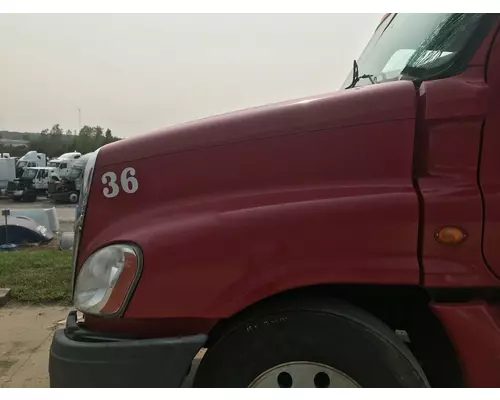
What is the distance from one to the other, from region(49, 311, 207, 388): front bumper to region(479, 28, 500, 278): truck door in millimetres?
1296

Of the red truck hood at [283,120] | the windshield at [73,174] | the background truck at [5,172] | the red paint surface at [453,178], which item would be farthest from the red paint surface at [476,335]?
the background truck at [5,172]

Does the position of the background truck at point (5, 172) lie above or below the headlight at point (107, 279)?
below

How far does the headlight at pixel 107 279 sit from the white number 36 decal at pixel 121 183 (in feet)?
0.91

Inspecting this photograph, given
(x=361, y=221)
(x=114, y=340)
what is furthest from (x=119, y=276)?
(x=361, y=221)

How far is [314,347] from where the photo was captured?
6.41ft

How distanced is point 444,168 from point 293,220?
70 centimetres

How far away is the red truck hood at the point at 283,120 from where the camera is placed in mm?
2033

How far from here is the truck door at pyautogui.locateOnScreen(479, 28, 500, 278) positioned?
1946 millimetres

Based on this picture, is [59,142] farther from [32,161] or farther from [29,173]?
[29,173]

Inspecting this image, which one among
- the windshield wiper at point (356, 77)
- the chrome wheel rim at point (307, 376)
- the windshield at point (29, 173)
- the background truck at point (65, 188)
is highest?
the windshield wiper at point (356, 77)

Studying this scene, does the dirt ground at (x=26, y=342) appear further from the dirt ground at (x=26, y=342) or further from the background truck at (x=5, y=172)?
the background truck at (x=5, y=172)

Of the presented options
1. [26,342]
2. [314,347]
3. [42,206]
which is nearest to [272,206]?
[314,347]

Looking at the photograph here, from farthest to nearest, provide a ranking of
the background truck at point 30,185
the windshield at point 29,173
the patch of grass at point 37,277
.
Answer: the windshield at point 29,173
the background truck at point 30,185
the patch of grass at point 37,277

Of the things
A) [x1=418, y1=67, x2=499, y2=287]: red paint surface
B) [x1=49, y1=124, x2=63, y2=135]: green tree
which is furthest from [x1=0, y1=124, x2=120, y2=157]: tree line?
[x1=418, y1=67, x2=499, y2=287]: red paint surface
